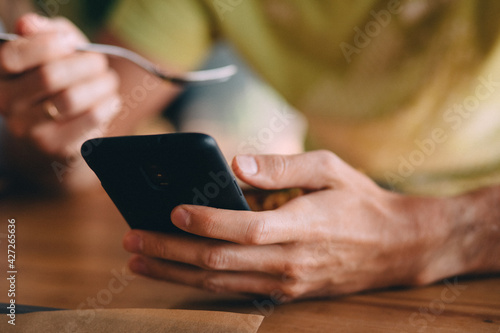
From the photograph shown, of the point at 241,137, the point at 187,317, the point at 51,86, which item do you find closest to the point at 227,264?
the point at 187,317

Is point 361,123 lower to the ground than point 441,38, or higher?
lower

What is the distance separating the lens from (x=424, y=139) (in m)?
0.97

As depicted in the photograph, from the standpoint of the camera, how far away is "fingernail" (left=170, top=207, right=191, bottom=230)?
451 millimetres

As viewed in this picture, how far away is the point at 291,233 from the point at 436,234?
0.24m

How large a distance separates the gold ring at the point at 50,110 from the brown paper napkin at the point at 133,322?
0.56m

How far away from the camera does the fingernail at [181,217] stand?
0.45 metres

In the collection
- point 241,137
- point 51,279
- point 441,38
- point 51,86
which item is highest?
point 441,38

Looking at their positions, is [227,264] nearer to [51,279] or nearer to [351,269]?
[351,269]

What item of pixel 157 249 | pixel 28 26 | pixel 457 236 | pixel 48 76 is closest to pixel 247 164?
pixel 157 249

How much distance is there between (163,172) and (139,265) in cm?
18

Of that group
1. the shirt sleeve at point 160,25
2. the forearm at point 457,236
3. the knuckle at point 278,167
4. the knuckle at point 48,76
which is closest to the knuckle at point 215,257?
the knuckle at point 278,167

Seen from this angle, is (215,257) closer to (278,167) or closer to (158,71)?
(278,167)

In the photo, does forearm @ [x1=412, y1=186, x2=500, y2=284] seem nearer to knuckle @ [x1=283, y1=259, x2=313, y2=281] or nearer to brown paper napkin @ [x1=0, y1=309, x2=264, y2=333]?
knuckle @ [x1=283, y1=259, x2=313, y2=281]

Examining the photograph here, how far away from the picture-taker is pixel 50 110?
0.90 metres
